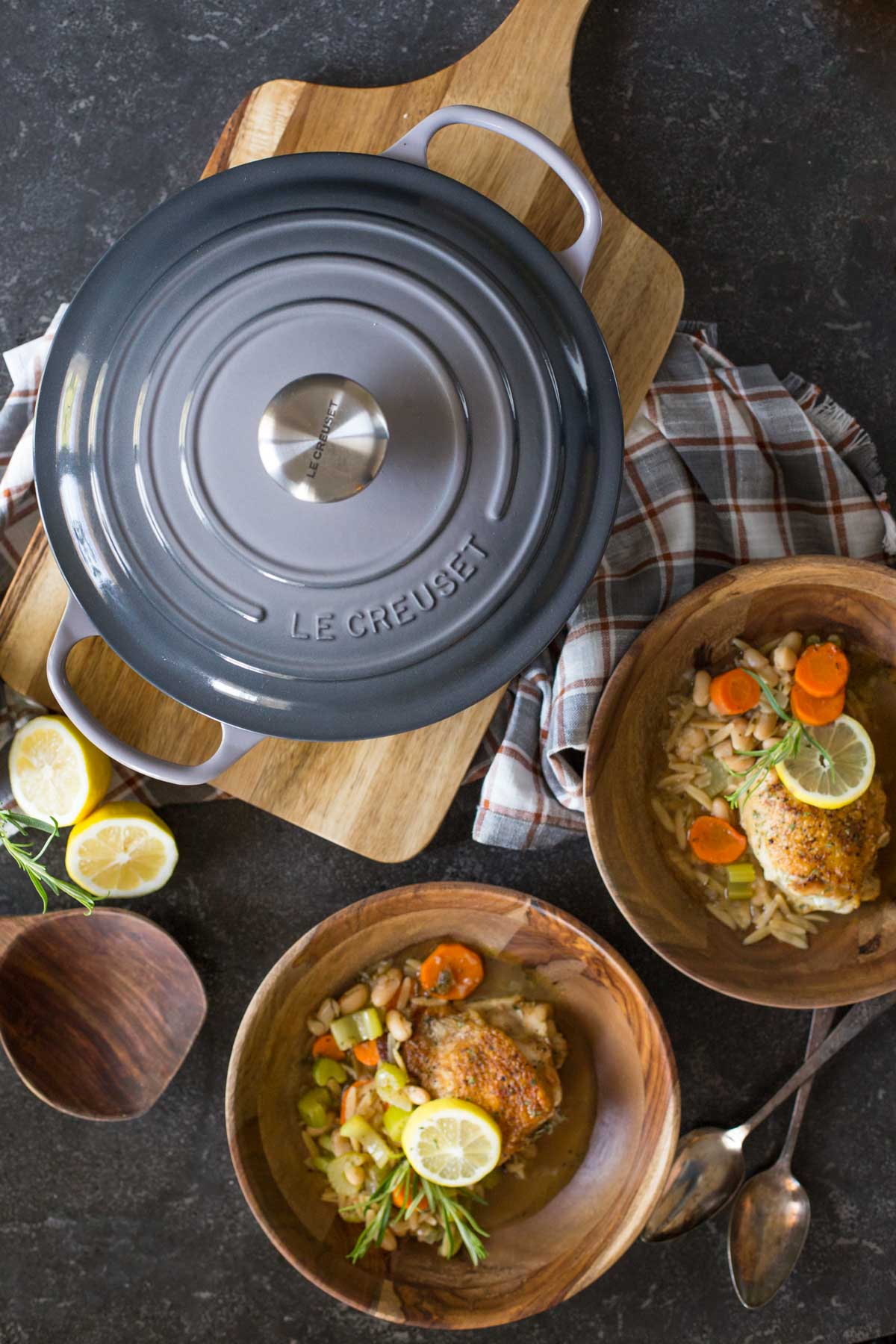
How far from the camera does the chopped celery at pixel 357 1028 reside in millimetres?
1817

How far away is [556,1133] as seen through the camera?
6.17ft

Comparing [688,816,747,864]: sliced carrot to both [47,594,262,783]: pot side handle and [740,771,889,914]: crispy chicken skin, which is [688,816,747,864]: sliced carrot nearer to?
[740,771,889,914]: crispy chicken skin

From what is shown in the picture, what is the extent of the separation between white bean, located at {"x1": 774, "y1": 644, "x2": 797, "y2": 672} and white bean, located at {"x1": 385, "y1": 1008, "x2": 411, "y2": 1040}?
901 millimetres

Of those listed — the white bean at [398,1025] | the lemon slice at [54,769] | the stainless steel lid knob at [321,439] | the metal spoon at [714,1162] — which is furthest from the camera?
the metal spoon at [714,1162]

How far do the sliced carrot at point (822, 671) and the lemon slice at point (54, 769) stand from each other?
1.20m

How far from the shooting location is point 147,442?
1.30 meters

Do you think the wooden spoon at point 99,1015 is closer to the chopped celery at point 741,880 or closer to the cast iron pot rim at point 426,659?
the cast iron pot rim at point 426,659

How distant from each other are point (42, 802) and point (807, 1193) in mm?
1603

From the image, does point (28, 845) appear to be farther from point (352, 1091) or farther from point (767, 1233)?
point (767, 1233)

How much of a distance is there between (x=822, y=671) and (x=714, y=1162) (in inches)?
37.6

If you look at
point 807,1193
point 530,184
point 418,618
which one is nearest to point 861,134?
point 530,184

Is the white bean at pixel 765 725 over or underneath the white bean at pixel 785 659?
underneath

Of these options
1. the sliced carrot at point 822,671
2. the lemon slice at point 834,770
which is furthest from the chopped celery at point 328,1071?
the sliced carrot at point 822,671

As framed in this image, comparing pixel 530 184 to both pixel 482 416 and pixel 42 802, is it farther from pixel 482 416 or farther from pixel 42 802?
pixel 42 802
